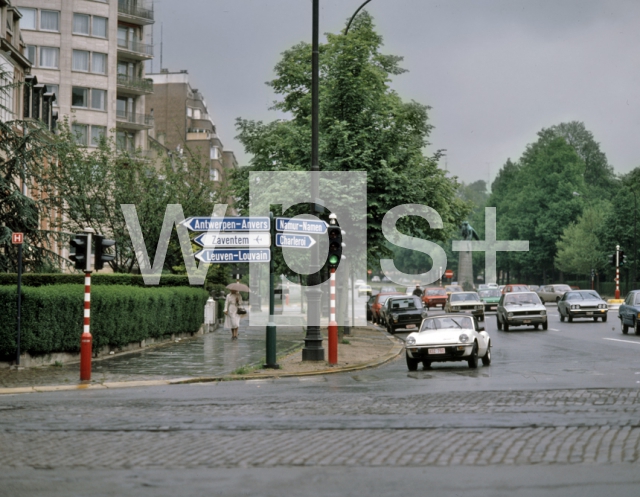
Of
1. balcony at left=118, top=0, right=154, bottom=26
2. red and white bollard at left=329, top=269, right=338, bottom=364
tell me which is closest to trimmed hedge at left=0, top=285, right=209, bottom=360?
red and white bollard at left=329, top=269, right=338, bottom=364

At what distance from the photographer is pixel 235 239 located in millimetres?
21422

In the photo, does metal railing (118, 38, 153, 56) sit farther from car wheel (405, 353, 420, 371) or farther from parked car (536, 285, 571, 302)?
car wheel (405, 353, 420, 371)

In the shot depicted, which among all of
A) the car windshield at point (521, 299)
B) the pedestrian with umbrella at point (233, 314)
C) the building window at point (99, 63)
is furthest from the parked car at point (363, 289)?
the pedestrian with umbrella at point (233, 314)

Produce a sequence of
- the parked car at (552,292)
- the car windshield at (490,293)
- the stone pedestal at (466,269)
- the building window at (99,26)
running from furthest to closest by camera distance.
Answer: the stone pedestal at (466,269) < the parked car at (552,292) < the car windshield at (490,293) < the building window at (99,26)

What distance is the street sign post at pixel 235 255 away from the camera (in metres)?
20.6

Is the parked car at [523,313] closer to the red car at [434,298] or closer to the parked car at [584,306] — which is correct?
the parked car at [584,306]

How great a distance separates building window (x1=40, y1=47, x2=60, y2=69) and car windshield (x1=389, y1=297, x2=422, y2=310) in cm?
3340

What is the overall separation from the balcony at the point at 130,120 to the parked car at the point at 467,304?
30918 millimetres

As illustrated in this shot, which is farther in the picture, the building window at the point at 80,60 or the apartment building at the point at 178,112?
the apartment building at the point at 178,112

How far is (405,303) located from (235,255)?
84.2ft

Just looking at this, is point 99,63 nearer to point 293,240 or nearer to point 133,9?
point 133,9

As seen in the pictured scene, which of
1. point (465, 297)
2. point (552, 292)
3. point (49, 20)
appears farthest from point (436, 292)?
point (49, 20)

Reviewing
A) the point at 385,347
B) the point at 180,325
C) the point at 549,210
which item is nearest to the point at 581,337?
the point at 385,347

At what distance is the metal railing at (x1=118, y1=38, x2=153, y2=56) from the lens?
7244 centimetres
